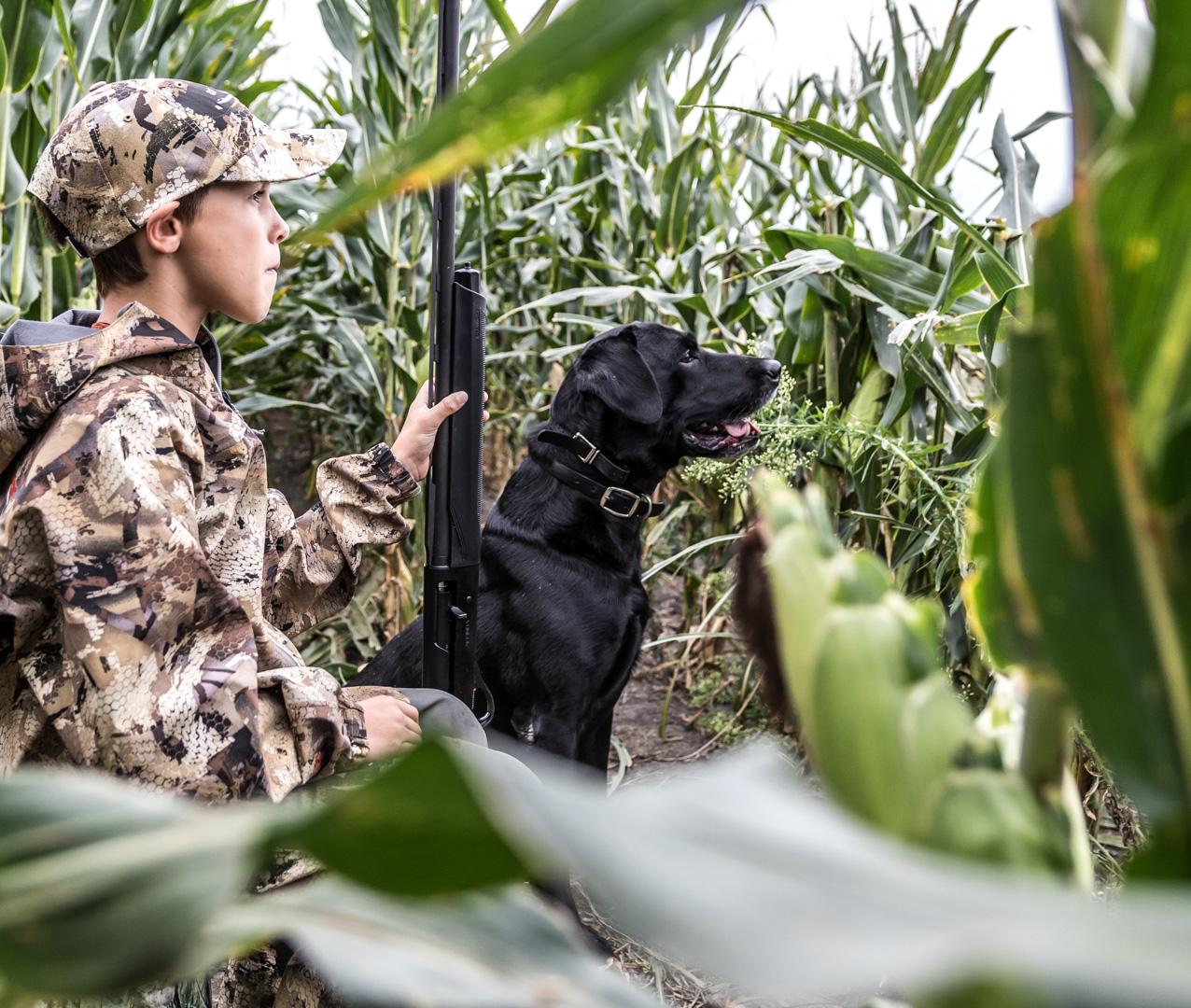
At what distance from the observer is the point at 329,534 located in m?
1.90

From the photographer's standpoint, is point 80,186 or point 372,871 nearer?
point 372,871

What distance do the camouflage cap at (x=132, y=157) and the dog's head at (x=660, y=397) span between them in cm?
122

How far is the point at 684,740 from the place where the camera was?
3375 millimetres

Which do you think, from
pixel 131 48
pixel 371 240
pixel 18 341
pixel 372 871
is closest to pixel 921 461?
pixel 18 341

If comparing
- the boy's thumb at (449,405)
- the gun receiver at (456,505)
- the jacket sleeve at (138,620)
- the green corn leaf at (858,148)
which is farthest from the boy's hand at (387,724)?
the green corn leaf at (858,148)

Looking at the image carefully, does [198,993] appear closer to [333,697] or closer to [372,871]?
[333,697]

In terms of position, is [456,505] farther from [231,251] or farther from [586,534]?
[231,251]

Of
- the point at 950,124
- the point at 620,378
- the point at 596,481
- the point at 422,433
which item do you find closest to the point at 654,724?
the point at 596,481

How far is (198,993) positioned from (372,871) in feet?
6.13

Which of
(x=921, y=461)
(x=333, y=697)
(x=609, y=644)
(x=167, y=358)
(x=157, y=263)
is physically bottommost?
(x=609, y=644)

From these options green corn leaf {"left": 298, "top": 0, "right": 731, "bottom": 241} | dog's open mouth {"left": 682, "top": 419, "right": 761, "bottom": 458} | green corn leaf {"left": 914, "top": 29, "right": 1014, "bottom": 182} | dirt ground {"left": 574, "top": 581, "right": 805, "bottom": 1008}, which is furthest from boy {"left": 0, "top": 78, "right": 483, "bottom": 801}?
green corn leaf {"left": 914, "top": 29, "right": 1014, "bottom": 182}

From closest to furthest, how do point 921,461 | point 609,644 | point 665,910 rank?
point 665,910 → point 921,461 → point 609,644

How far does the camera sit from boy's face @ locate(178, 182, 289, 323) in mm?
1529

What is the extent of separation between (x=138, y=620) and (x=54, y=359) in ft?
1.18
